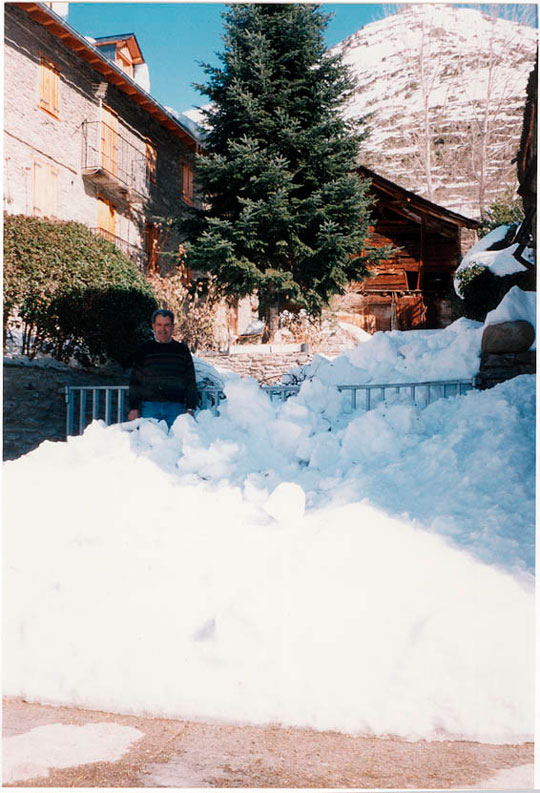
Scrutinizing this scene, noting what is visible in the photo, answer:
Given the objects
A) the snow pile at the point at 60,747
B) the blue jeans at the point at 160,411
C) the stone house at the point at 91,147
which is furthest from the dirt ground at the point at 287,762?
the stone house at the point at 91,147

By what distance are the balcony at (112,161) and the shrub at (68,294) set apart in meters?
5.59

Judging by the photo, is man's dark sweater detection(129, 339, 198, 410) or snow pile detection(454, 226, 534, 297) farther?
snow pile detection(454, 226, 534, 297)

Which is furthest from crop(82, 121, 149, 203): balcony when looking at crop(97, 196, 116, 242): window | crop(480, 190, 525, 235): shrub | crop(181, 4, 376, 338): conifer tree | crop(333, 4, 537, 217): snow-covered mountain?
crop(480, 190, 525, 235): shrub

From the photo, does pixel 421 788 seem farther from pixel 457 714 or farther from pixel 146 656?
pixel 146 656

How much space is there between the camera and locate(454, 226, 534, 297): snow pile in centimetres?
563

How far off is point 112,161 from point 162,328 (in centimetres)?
805

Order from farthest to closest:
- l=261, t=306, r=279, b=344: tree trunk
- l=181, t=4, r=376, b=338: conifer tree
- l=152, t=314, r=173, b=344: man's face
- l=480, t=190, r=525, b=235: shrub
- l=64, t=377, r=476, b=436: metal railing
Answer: l=480, t=190, r=525, b=235: shrub < l=261, t=306, r=279, b=344: tree trunk < l=181, t=4, r=376, b=338: conifer tree < l=64, t=377, r=476, b=436: metal railing < l=152, t=314, r=173, b=344: man's face

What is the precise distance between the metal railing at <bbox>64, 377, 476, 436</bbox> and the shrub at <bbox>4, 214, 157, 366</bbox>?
0.40m

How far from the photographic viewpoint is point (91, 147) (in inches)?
414

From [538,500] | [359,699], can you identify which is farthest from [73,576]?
[538,500]

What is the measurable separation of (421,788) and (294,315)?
7488mm

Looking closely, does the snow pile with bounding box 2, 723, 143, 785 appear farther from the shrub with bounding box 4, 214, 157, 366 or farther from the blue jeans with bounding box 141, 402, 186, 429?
the shrub with bounding box 4, 214, 157, 366

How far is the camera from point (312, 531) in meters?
2.81

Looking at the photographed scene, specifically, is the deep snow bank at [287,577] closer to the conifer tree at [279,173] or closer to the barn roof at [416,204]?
the conifer tree at [279,173]
